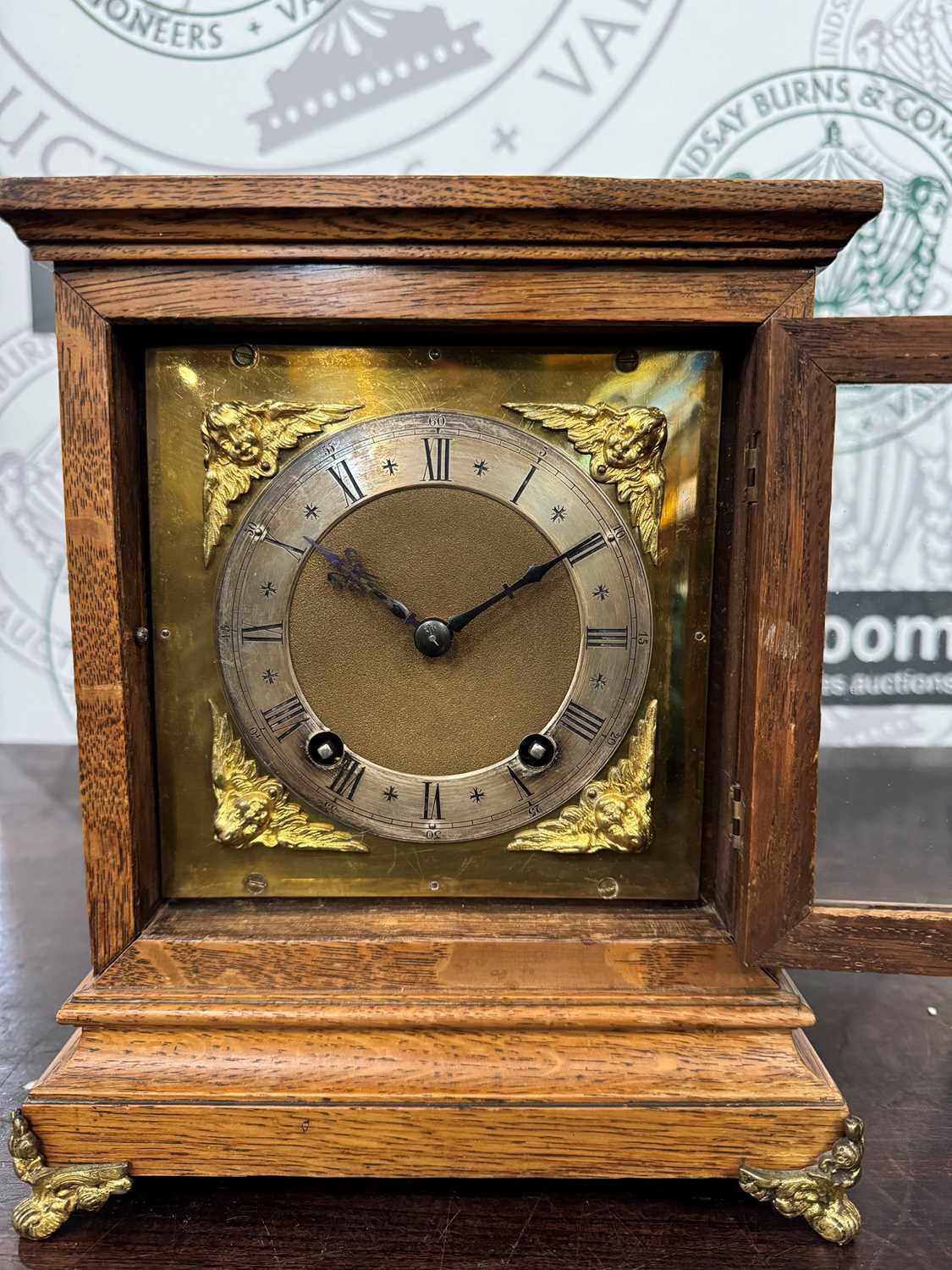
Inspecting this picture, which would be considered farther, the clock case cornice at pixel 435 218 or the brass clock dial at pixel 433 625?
the brass clock dial at pixel 433 625

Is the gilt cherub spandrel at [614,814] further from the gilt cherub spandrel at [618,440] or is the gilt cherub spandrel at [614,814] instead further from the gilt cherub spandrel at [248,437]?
the gilt cherub spandrel at [248,437]

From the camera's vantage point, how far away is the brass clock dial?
893mm

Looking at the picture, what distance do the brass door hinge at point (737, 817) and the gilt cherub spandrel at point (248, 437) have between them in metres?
0.54

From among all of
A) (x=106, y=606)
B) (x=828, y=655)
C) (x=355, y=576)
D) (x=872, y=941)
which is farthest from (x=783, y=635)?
(x=106, y=606)

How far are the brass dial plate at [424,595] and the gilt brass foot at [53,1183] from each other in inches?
9.9

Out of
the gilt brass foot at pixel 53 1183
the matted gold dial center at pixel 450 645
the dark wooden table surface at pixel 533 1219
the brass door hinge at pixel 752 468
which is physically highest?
the brass door hinge at pixel 752 468

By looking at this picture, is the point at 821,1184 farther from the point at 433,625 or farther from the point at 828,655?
the point at 433,625

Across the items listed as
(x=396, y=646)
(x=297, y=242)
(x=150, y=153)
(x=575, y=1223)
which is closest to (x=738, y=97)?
(x=150, y=153)

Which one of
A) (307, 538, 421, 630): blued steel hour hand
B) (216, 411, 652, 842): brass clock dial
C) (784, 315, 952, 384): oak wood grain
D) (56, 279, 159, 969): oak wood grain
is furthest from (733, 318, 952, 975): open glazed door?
(56, 279, 159, 969): oak wood grain

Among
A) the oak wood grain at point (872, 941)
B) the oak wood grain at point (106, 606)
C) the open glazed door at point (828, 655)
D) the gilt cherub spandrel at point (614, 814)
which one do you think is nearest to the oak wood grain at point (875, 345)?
A: the open glazed door at point (828, 655)

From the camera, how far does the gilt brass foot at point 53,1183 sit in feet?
2.61

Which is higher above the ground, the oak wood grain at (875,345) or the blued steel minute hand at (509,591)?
the oak wood grain at (875,345)

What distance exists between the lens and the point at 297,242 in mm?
800

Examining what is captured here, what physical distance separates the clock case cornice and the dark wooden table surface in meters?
0.86
